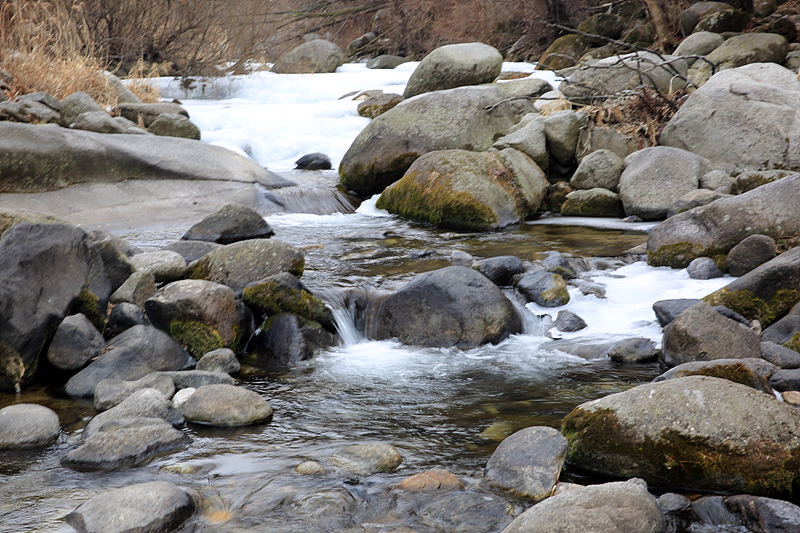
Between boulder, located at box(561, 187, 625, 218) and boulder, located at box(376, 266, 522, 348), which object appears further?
boulder, located at box(561, 187, 625, 218)

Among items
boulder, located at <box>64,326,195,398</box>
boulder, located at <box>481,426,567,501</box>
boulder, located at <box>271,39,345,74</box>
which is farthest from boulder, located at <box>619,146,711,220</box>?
boulder, located at <box>271,39,345,74</box>

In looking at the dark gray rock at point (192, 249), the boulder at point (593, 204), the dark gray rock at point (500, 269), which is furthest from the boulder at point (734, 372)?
the boulder at point (593, 204)

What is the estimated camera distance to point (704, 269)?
5.46m

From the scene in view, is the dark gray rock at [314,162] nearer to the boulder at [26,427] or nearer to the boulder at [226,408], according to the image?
→ the boulder at [226,408]

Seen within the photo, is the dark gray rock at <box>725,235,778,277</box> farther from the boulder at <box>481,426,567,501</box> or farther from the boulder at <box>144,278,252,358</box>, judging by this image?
the boulder at <box>144,278,252,358</box>

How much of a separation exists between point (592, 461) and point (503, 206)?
5197 mm

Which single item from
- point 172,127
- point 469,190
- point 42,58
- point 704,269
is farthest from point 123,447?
point 42,58

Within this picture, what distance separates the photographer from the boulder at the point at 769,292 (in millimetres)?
A: 4445

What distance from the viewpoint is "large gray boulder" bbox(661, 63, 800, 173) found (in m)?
7.87

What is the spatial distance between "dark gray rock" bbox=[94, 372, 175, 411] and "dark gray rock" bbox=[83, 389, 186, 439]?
151 millimetres

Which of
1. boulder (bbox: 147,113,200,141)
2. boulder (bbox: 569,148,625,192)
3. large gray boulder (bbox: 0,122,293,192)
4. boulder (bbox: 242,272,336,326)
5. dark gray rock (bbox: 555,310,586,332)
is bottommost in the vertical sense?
dark gray rock (bbox: 555,310,586,332)

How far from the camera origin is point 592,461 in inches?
112

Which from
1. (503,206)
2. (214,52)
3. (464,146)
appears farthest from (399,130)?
(214,52)

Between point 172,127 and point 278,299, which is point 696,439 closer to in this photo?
point 278,299
